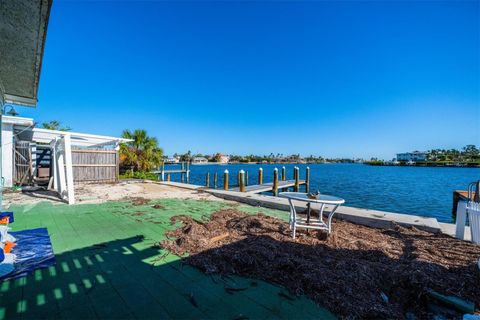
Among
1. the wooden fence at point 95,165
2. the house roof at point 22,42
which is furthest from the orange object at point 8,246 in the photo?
the wooden fence at point 95,165

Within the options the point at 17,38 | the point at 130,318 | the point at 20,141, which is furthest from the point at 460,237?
the point at 20,141

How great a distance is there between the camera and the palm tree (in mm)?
15359

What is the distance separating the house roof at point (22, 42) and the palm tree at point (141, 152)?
11.9 metres

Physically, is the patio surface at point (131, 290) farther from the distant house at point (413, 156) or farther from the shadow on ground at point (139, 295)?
the distant house at point (413, 156)

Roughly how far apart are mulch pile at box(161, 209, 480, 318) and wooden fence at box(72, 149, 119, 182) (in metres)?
9.65

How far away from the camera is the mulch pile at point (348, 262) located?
1.90m

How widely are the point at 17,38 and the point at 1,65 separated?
1.10m

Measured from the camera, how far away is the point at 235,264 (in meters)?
2.50

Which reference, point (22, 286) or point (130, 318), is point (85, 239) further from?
point (130, 318)

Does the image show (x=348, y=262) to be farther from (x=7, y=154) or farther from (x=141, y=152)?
(x=141, y=152)

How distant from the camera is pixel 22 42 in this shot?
2412 mm

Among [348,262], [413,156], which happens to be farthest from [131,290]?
[413,156]

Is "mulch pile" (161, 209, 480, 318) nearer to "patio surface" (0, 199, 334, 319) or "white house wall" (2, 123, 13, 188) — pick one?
"patio surface" (0, 199, 334, 319)

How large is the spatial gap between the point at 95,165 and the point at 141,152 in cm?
514
